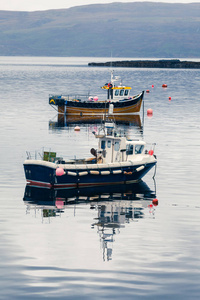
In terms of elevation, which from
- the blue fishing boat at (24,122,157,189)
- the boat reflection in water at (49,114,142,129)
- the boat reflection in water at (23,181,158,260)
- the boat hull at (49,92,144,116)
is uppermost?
the blue fishing boat at (24,122,157,189)

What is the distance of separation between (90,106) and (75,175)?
50.5 metres

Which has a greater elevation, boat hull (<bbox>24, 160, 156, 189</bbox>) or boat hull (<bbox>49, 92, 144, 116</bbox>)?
boat hull (<bbox>24, 160, 156, 189</bbox>)

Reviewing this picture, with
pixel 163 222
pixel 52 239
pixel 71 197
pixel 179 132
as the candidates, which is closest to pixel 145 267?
pixel 52 239

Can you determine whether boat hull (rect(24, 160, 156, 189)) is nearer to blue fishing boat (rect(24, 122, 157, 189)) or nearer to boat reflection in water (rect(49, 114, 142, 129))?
blue fishing boat (rect(24, 122, 157, 189))

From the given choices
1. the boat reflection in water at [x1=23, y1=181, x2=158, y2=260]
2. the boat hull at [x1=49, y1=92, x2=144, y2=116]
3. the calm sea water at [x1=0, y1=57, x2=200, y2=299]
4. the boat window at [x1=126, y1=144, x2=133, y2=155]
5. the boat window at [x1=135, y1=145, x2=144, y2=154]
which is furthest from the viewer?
Result: the boat hull at [x1=49, y1=92, x2=144, y2=116]

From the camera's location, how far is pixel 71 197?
38.0 meters

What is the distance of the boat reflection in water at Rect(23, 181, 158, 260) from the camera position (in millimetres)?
31734

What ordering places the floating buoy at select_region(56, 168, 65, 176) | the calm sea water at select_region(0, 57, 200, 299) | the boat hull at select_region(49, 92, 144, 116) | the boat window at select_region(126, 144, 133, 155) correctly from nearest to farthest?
the calm sea water at select_region(0, 57, 200, 299) → the floating buoy at select_region(56, 168, 65, 176) → the boat window at select_region(126, 144, 133, 155) → the boat hull at select_region(49, 92, 144, 116)

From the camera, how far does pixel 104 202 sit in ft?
120

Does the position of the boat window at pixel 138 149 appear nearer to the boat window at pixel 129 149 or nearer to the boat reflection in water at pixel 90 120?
the boat window at pixel 129 149

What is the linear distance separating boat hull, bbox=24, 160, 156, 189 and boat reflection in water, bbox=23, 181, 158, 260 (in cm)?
35

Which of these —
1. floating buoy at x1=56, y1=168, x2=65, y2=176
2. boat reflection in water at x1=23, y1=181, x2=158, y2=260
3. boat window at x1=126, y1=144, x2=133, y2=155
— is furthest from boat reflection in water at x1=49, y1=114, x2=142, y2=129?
floating buoy at x1=56, y1=168, x2=65, y2=176

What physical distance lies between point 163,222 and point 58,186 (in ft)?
31.7

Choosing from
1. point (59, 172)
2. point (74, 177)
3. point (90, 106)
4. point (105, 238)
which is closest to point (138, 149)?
point (74, 177)
